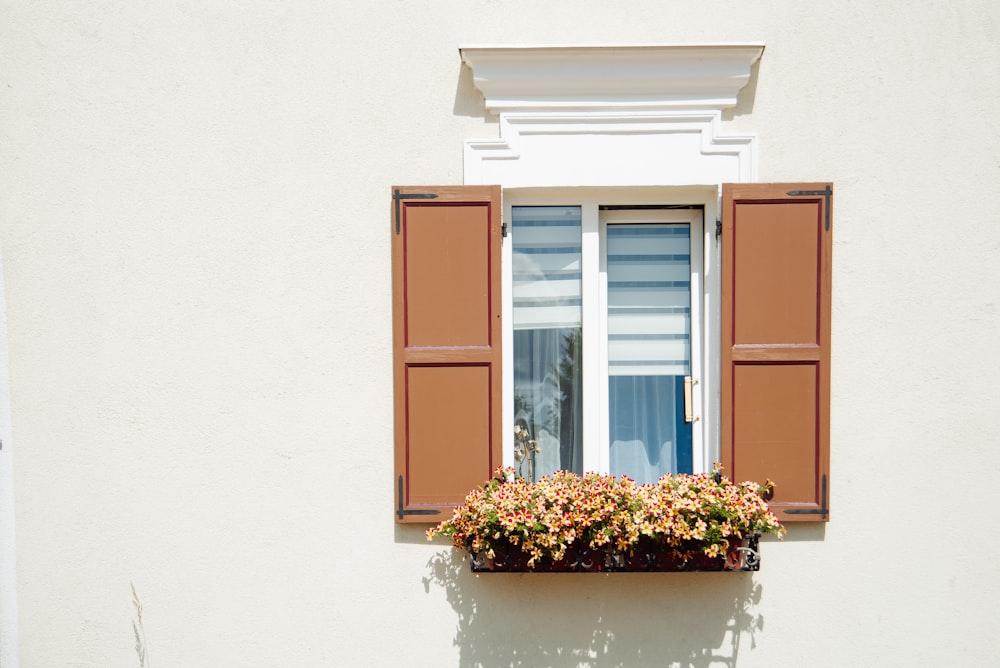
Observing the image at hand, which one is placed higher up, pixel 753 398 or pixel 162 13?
pixel 162 13

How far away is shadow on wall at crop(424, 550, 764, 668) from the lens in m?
3.11

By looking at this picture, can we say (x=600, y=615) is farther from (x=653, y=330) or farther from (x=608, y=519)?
(x=653, y=330)

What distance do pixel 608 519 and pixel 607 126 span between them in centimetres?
159

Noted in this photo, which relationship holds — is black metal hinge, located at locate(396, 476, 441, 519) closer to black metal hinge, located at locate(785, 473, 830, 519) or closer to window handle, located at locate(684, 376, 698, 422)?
window handle, located at locate(684, 376, 698, 422)

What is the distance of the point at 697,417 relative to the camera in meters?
3.28

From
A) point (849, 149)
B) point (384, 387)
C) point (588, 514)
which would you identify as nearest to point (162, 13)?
point (384, 387)

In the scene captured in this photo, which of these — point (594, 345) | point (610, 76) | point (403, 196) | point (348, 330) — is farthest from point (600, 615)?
point (610, 76)

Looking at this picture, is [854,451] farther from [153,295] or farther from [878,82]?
[153,295]

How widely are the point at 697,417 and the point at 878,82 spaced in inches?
61.8

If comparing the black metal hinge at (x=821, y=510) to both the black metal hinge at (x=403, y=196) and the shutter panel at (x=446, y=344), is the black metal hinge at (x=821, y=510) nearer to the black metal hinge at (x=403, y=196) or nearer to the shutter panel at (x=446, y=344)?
the shutter panel at (x=446, y=344)

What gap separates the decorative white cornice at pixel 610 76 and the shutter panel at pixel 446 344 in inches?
17.5

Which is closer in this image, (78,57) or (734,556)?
(734,556)

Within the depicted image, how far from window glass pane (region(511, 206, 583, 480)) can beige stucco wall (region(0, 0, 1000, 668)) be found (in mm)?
475

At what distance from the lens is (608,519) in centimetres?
285
